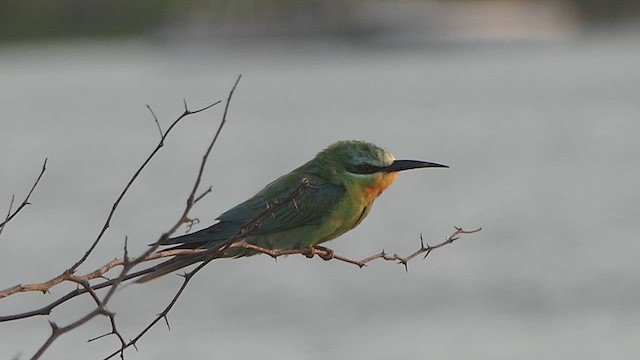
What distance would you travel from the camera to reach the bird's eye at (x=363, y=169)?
4.30 m

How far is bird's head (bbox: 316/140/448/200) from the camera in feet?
14.1

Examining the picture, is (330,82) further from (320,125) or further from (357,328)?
(357,328)

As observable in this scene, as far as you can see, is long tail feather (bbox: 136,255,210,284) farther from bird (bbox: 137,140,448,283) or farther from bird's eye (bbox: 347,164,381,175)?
bird's eye (bbox: 347,164,381,175)

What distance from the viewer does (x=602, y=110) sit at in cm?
2409

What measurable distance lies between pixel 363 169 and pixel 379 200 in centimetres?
1172

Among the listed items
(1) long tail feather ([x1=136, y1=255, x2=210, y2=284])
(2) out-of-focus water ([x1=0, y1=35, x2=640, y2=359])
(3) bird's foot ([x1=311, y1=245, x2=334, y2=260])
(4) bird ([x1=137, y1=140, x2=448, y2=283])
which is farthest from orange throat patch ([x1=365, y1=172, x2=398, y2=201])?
(2) out-of-focus water ([x1=0, y1=35, x2=640, y2=359])

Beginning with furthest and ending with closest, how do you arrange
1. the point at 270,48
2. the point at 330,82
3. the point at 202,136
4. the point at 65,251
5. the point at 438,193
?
the point at 270,48 → the point at 330,82 → the point at 202,136 → the point at 438,193 → the point at 65,251

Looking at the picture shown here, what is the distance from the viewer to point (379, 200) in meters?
16.0

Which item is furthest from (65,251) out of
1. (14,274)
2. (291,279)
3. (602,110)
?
(602,110)

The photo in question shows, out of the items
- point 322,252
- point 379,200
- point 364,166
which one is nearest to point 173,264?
point 322,252

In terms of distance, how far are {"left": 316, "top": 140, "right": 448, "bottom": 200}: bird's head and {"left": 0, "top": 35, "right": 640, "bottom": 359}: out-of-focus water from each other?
19.7 ft

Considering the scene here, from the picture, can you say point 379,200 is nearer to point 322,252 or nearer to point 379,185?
point 379,185

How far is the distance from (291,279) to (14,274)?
2.64m

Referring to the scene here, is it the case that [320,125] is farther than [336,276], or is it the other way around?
[320,125]
